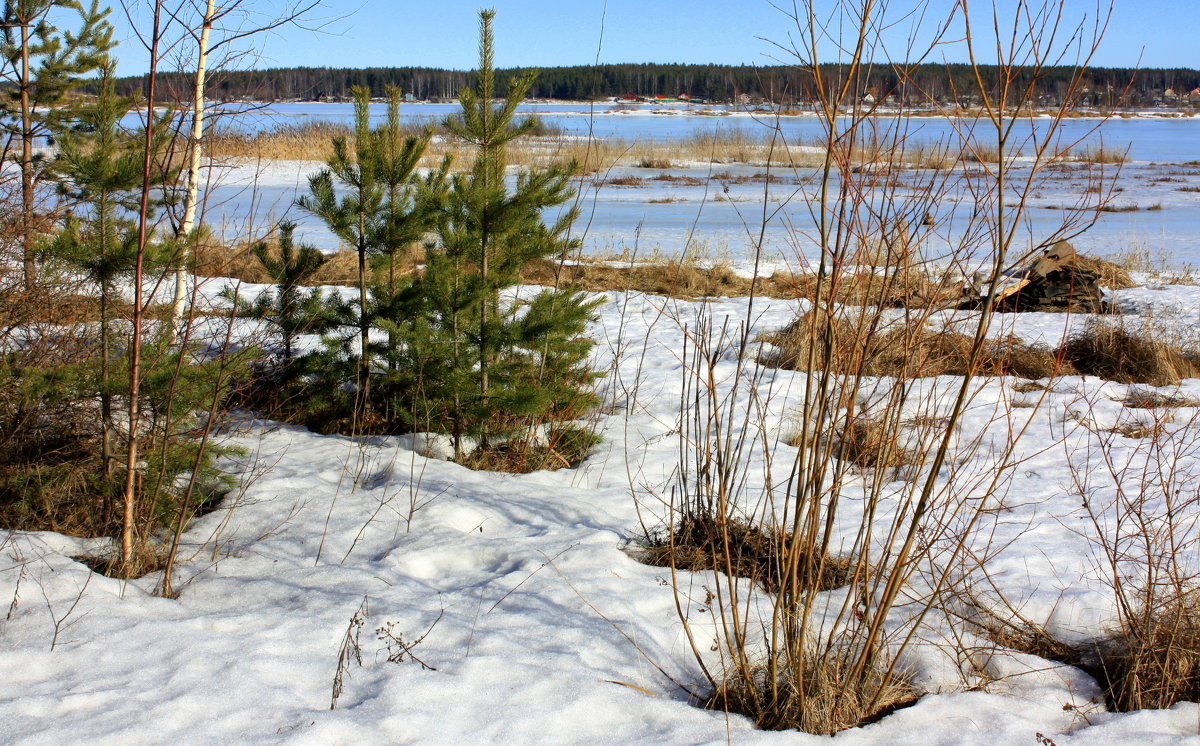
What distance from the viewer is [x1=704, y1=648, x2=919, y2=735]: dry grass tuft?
238 cm

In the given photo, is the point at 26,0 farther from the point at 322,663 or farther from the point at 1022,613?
the point at 1022,613

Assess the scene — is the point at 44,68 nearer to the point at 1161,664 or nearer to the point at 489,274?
the point at 489,274

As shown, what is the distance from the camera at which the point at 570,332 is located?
178 inches

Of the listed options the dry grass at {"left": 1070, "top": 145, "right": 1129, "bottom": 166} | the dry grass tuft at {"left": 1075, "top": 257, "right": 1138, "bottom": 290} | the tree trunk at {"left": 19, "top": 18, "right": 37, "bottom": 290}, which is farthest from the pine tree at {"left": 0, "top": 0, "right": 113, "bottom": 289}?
the dry grass tuft at {"left": 1075, "top": 257, "right": 1138, "bottom": 290}

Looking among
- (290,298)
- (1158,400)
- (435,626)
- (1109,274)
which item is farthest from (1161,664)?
(1109,274)

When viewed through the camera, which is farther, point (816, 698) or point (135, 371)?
point (135, 371)

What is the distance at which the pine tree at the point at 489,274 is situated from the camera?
425 cm

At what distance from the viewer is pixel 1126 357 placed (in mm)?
6492

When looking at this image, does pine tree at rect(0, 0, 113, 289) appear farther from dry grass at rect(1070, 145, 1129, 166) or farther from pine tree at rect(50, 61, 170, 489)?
dry grass at rect(1070, 145, 1129, 166)

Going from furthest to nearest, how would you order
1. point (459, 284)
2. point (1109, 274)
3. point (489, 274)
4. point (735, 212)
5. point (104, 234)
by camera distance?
point (735, 212) → point (1109, 274) → point (489, 274) → point (459, 284) → point (104, 234)

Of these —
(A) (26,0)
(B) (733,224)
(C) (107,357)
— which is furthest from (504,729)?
(B) (733,224)

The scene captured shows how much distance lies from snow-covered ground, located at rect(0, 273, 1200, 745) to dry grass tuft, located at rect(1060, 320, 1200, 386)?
2.40 m

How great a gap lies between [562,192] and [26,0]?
12.8 ft

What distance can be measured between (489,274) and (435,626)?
6.90 ft
